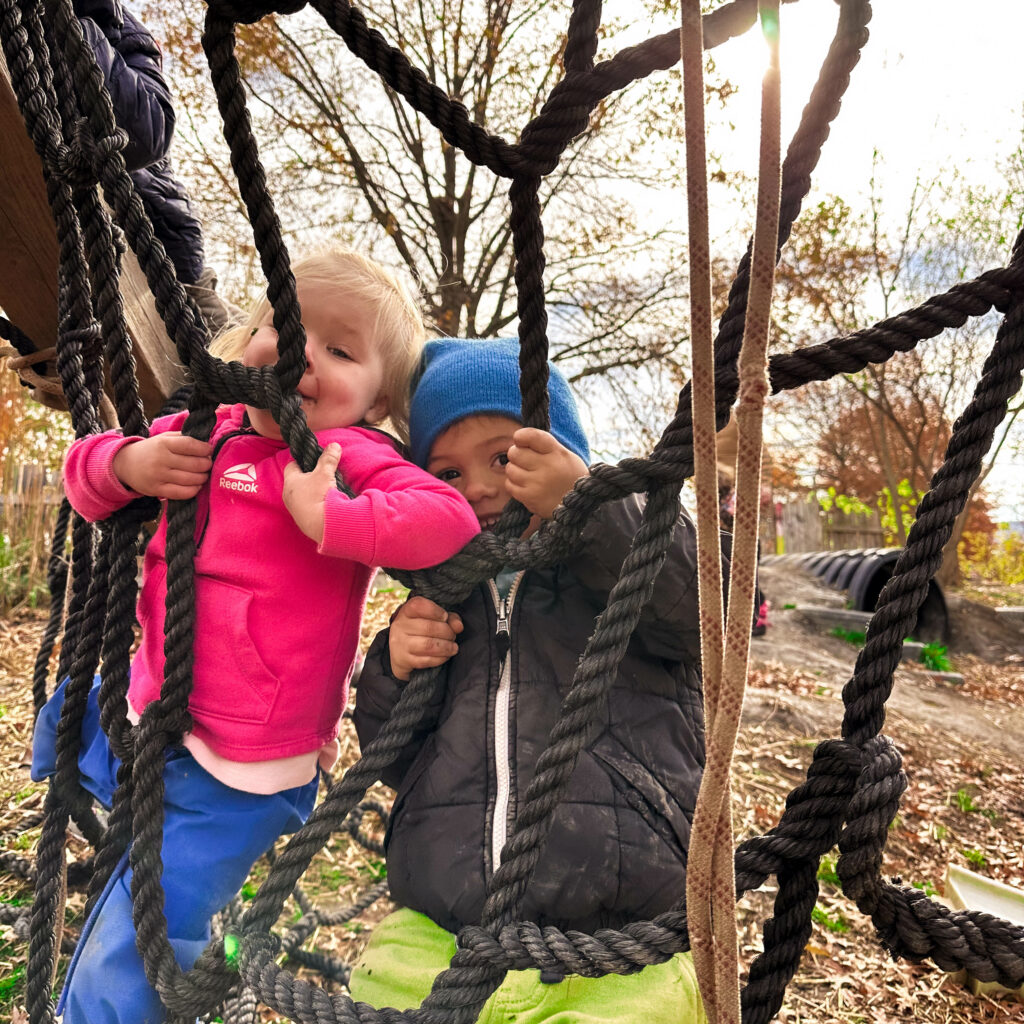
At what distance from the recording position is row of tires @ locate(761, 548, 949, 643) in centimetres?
722

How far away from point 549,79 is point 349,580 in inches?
314

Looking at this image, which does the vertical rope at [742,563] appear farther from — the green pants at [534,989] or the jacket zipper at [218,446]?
the jacket zipper at [218,446]

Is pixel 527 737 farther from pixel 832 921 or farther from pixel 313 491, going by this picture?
pixel 832 921

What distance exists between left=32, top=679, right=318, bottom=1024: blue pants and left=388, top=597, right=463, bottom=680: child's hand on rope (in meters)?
0.32

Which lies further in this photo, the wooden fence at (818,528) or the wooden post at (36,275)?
the wooden fence at (818,528)

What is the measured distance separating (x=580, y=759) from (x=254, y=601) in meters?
0.54

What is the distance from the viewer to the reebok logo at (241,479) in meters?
1.13

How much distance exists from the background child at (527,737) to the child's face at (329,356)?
0.39 feet

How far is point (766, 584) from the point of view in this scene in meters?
9.09

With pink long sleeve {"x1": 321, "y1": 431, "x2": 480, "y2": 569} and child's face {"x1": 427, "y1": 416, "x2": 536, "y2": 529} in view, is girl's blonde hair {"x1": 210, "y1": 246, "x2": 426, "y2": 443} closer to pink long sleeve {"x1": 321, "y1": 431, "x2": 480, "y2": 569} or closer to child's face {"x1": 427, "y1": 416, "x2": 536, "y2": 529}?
child's face {"x1": 427, "y1": 416, "x2": 536, "y2": 529}

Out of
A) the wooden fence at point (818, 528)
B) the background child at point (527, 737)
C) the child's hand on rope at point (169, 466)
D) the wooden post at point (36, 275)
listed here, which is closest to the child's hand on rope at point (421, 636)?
the background child at point (527, 737)

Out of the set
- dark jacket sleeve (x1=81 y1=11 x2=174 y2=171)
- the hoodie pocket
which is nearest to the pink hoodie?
the hoodie pocket

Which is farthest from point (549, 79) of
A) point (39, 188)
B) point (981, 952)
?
point (981, 952)

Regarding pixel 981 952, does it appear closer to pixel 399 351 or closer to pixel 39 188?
pixel 399 351
